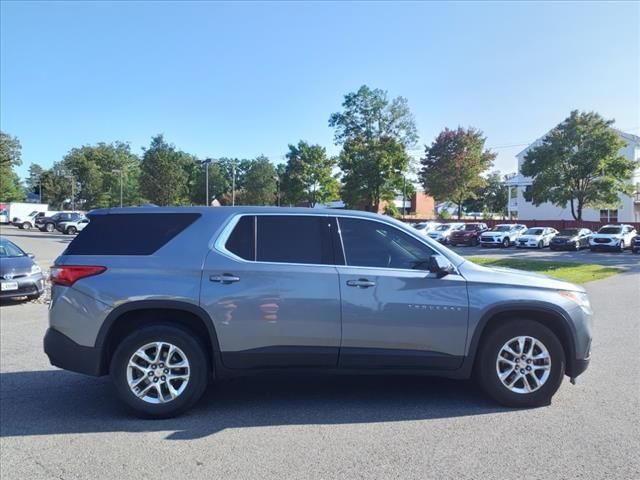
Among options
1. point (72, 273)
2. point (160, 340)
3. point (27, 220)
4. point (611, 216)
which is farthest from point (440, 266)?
point (27, 220)

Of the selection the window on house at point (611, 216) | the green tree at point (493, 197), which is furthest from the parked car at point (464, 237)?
the green tree at point (493, 197)

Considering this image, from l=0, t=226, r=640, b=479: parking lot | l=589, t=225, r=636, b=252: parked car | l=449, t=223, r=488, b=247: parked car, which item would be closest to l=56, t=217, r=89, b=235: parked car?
l=449, t=223, r=488, b=247: parked car

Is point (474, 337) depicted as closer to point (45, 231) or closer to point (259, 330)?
point (259, 330)

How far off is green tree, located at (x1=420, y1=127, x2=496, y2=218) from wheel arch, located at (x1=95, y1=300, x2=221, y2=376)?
4895cm

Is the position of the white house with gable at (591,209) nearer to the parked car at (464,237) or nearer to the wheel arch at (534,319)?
the parked car at (464,237)

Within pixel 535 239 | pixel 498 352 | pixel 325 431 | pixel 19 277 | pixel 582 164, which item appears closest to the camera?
pixel 325 431

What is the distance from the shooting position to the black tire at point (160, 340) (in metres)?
4.50

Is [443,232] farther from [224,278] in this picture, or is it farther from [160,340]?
[160,340]

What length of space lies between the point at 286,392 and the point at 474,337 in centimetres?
193

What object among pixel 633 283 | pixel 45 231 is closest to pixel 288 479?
pixel 633 283

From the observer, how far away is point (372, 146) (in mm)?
48906

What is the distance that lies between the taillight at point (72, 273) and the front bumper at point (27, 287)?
7.38 metres

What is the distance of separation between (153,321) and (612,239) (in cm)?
3312

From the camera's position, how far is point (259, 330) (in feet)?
14.6
